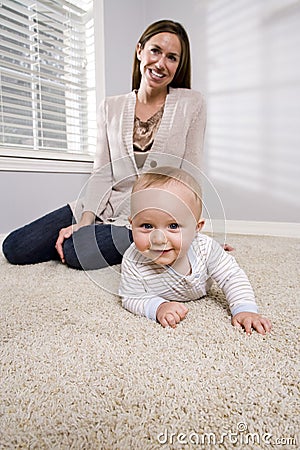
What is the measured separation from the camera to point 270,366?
19.6 inches

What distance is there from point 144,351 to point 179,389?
0.36ft

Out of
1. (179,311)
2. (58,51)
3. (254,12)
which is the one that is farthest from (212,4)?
(179,311)

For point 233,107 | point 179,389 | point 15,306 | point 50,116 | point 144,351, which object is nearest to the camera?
point 179,389

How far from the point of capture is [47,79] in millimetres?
1895

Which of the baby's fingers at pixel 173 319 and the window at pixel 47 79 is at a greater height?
the window at pixel 47 79

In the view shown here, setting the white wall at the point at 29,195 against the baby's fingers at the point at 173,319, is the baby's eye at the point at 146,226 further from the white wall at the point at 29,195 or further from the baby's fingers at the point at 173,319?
the white wall at the point at 29,195

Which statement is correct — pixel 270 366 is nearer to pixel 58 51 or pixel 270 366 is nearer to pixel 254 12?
pixel 58 51

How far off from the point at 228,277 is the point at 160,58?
73 cm

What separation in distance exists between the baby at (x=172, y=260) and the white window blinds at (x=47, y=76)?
1178mm

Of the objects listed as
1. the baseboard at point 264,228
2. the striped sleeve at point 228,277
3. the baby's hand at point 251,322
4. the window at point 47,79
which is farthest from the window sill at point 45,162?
the baby's hand at point 251,322

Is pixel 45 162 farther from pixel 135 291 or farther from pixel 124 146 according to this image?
pixel 135 291

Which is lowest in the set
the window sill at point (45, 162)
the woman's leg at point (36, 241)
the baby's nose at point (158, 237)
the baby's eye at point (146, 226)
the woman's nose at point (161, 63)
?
the woman's leg at point (36, 241)

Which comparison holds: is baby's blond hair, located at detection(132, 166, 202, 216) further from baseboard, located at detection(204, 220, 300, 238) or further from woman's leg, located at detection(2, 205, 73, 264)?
baseboard, located at detection(204, 220, 300, 238)

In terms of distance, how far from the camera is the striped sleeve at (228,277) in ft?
2.30
